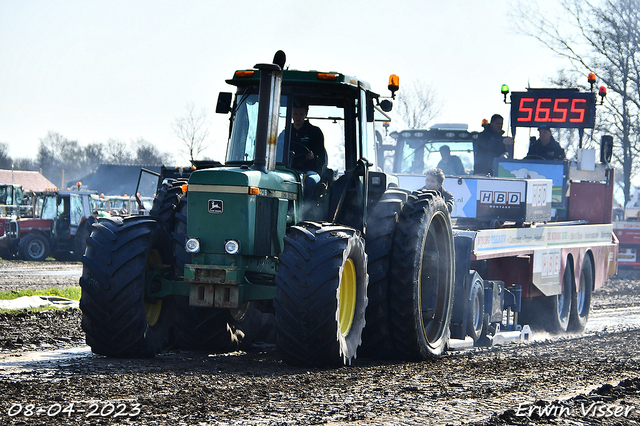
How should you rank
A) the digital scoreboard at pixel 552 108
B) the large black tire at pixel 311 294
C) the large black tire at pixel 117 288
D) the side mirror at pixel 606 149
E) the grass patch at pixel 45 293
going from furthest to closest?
1. the digital scoreboard at pixel 552 108
2. the grass patch at pixel 45 293
3. the side mirror at pixel 606 149
4. the large black tire at pixel 117 288
5. the large black tire at pixel 311 294

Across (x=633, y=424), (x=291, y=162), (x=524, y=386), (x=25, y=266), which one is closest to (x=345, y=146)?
(x=291, y=162)

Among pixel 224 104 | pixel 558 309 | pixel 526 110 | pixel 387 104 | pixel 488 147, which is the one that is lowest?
pixel 558 309

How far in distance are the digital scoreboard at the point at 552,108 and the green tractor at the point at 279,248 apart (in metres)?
7.37

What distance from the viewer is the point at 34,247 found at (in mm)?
26969

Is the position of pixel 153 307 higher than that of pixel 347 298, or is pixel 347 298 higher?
pixel 347 298

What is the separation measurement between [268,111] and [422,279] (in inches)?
109

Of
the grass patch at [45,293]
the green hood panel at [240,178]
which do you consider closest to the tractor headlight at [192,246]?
the green hood panel at [240,178]

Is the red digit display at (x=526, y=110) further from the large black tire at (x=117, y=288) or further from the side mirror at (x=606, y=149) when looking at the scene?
the large black tire at (x=117, y=288)

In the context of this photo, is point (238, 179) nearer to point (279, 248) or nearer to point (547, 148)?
point (279, 248)

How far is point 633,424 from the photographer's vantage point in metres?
5.20

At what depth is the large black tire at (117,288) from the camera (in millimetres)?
7051

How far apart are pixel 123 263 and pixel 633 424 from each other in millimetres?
4175

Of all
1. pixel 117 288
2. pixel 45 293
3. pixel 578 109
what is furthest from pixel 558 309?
pixel 45 293

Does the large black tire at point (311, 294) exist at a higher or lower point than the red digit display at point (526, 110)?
lower
